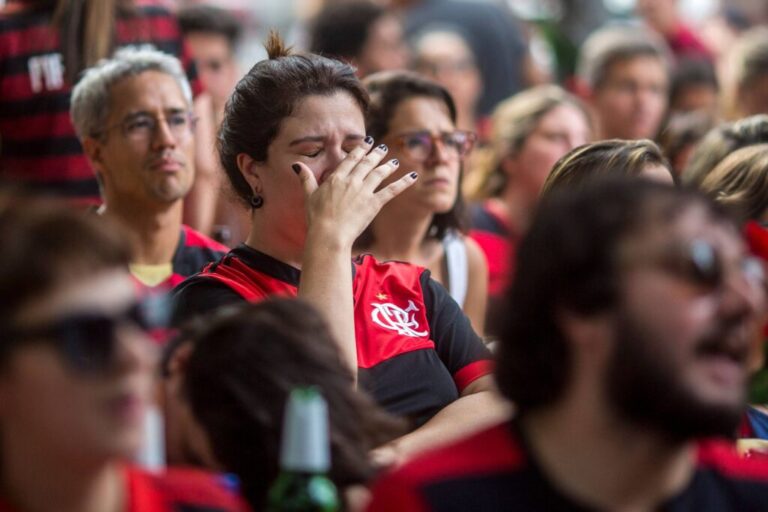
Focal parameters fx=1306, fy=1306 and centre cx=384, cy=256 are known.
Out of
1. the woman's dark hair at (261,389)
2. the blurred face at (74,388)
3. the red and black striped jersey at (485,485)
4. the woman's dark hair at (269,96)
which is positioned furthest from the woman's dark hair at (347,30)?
the blurred face at (74,388)

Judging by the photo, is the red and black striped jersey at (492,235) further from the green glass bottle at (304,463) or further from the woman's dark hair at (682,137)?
the green glass bottle at (304,463)

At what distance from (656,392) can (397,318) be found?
135 centimetres

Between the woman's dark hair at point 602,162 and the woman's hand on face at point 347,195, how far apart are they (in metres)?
0.44

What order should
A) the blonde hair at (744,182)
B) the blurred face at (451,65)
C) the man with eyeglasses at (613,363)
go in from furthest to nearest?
the blurred face at (451,65), the blonde hair at (744,182), the man with eyeglasses at (613,363)

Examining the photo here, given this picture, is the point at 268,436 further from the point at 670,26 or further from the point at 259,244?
the point at 670,26

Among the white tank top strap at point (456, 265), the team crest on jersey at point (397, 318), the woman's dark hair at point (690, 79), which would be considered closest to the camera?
the team crest on jersey at point (397, 318)

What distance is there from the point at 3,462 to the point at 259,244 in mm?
1379

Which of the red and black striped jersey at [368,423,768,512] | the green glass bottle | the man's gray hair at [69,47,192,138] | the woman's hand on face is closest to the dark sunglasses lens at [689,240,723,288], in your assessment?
the red and black striped jersey at [368,423,768,512]

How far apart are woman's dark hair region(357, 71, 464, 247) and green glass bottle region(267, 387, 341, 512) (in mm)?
2275

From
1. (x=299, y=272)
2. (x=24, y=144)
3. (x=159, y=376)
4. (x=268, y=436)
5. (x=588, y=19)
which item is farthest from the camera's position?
(x=588, y=19)

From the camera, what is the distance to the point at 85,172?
4.50m

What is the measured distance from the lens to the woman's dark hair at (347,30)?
20.4 feet

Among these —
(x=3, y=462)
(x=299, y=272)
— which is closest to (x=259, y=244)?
(x=299, y=272)

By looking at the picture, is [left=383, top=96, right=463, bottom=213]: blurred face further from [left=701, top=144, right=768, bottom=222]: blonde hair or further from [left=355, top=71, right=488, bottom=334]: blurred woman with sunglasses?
[left=701, top=144, right=768, bottom=222]: blonde hair
